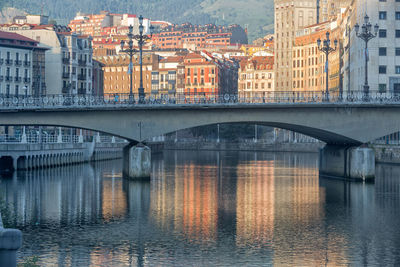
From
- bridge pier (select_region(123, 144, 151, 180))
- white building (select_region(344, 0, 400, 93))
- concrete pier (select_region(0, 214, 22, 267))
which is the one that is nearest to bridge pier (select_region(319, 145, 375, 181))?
bridge pier (select_region(123, 144, 151, 180))

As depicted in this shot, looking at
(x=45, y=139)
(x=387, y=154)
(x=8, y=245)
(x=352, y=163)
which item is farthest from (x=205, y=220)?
(x=45, y=139)

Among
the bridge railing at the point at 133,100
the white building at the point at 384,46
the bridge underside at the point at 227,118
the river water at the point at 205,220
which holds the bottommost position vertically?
the river water at the point at 205,220

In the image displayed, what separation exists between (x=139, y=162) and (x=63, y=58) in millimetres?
88865

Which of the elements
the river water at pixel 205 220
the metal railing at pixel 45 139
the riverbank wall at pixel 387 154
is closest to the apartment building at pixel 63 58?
the metal railing at pixel 45 139

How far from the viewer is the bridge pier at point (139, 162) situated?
78125 millimetres

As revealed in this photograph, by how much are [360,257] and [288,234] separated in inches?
291

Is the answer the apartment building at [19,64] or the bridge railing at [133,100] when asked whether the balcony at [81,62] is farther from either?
the bridge railing at [133,100]

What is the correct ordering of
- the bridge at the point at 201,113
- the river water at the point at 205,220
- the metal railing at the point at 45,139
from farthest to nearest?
Answer: the metal railing at the point at 45,139
the bridge at the point at 201,113
the river water at the point at 205,220

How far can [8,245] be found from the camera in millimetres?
24797

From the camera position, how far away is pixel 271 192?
72875 millimetres

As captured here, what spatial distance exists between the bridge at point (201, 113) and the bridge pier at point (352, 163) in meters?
1.23

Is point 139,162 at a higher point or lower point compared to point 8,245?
higher

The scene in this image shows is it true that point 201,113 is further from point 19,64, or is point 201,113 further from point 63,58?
point 63,58

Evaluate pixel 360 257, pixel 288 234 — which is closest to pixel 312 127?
pixel 288 234
